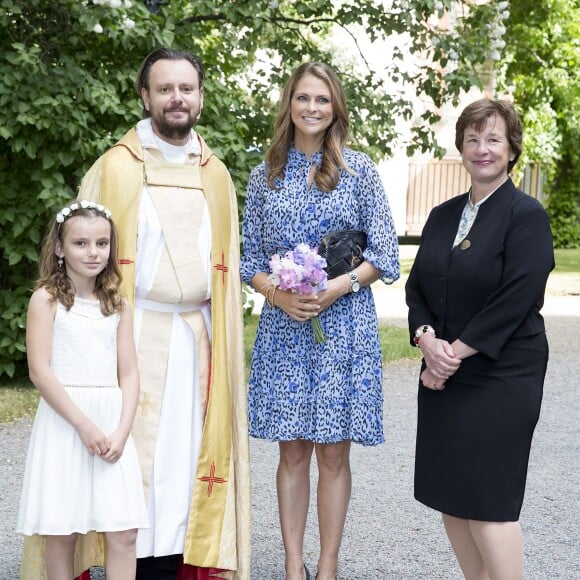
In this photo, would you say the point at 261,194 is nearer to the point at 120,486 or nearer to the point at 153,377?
the point at 153,377

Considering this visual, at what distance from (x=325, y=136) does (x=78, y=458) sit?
1.70 meters

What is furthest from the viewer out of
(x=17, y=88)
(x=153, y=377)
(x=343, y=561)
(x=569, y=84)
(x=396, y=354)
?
(x=569, y=84)

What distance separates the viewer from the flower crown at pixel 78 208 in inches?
155

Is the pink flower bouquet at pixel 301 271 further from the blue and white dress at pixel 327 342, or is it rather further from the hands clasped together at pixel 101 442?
the hands clasped together at pixel 101 442

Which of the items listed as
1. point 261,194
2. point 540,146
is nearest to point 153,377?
point 261,194

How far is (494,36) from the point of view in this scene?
9.25 metres

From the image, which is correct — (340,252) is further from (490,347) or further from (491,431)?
(491,431)

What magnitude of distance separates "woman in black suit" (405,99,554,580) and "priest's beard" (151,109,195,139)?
1045mm

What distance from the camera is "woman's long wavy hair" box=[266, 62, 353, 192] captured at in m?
4.48

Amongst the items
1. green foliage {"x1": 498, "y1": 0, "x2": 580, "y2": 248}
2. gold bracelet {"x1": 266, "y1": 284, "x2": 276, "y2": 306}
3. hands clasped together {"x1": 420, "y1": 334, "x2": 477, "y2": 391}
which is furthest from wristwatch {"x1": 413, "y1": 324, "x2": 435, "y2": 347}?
green foliage {"x1": 498, "y1": 0, "x2": 580, "y2": 248}

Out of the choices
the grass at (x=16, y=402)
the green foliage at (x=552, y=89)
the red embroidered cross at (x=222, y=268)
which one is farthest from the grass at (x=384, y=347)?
the red embroidered cross at (x=222, y=268)

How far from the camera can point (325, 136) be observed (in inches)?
180

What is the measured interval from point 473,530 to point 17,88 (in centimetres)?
→ 522

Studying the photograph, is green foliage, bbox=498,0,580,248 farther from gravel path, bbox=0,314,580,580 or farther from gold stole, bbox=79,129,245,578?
gold stole, bbox=79,129,245,578
